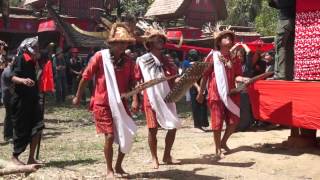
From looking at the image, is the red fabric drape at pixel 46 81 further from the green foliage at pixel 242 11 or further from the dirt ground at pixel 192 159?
the green foliage at pixel 242 11

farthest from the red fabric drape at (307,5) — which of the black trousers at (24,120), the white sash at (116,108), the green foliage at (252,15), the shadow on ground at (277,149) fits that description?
the green foliage at (252,15)

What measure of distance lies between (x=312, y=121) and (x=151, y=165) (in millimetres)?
2280

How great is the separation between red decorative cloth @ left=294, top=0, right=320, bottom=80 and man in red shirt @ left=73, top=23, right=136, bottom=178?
3.16m

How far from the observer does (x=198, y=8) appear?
29750 millimetres

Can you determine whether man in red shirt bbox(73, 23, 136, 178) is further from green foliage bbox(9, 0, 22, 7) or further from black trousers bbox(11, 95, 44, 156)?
green foliage bbox(9, 0, 22, 7)

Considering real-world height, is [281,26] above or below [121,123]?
above

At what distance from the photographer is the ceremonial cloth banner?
7176 millimetres

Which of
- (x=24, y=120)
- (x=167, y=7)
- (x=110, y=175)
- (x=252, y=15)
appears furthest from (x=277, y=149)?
(x=252, y=15)

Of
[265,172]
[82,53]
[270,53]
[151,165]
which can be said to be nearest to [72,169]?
[151,165]

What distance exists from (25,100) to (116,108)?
61.4 inches

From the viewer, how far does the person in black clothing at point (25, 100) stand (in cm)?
713

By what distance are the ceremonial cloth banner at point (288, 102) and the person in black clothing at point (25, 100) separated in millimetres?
3403

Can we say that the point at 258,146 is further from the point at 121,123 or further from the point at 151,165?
the point at 121,123

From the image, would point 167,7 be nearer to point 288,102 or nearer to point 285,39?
point 285,39
